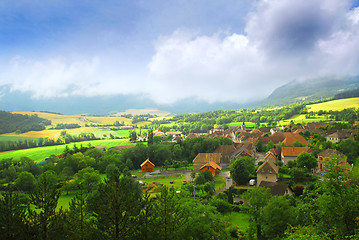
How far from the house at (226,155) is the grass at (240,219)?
96.5 feet

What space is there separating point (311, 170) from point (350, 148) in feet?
42.8

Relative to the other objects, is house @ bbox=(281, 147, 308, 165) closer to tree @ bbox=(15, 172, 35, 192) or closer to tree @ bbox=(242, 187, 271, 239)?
tree @ bbox=(242, 187, 271, 239)

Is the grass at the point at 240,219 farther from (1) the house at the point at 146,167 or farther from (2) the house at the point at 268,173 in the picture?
(1) the house at the point at 146,167

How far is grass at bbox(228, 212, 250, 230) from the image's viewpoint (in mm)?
27894

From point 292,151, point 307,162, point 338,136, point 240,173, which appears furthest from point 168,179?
point 338,136

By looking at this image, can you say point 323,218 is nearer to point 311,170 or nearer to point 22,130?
point 311,170

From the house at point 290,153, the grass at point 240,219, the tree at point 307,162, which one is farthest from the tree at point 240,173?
the house at point 290,153

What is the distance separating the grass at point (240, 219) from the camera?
91.5 ft

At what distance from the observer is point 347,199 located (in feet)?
38.9

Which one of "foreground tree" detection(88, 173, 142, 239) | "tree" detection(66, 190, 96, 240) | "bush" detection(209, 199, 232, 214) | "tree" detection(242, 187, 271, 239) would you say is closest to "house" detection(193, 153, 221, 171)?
"bush" detection(209, 199, 232, 214)

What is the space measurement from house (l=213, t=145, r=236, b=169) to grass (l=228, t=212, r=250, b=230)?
29.4 metres

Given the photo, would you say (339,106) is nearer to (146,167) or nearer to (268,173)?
(268,173)

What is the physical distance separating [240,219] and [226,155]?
33.9m

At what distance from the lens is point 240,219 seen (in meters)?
29.9
